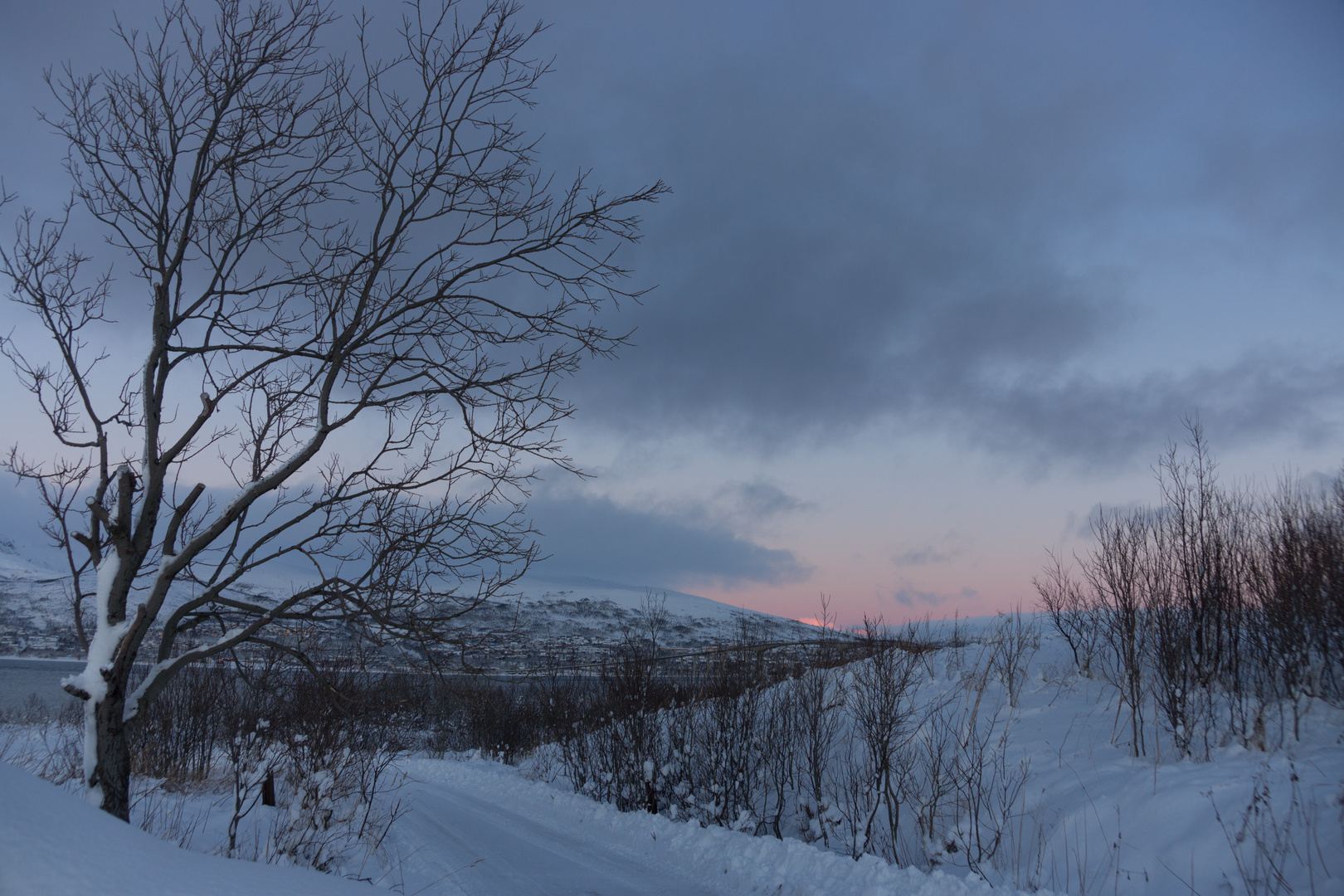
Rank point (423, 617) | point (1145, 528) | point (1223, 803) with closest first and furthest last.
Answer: point (423, 617)
point (1223, 803)
point (1145, 528)

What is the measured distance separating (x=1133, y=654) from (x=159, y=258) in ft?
46.5

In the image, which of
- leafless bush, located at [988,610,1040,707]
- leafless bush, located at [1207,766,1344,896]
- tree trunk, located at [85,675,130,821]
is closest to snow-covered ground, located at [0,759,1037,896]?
tree trunk, located at [85,675,130,821]

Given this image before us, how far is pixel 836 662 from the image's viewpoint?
665 inches

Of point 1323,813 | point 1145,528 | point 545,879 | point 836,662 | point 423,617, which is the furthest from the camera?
point 836,662

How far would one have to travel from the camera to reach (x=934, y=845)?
8.36 metres

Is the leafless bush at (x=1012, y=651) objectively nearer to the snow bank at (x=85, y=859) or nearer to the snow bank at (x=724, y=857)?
the snow bank at (x=724, y=857)

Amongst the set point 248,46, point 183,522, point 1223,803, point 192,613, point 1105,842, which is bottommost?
point 1105,842

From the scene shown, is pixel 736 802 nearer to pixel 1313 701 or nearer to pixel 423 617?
pixel 1313 701

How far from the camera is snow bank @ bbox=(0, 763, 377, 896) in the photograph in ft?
6.03

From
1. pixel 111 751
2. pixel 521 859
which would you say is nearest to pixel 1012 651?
pixel 521 859

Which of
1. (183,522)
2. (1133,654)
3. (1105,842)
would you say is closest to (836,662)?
(1133,654)

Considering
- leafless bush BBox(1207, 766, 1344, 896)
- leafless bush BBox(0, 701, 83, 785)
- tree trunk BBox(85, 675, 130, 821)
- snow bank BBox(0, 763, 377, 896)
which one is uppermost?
snow bank BBox(0, 763, 377, 896)

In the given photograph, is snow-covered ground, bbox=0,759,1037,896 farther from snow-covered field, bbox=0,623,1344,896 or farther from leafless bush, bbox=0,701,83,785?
leafless bush, bbox=0,701,83,785

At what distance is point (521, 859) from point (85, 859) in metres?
9.46
